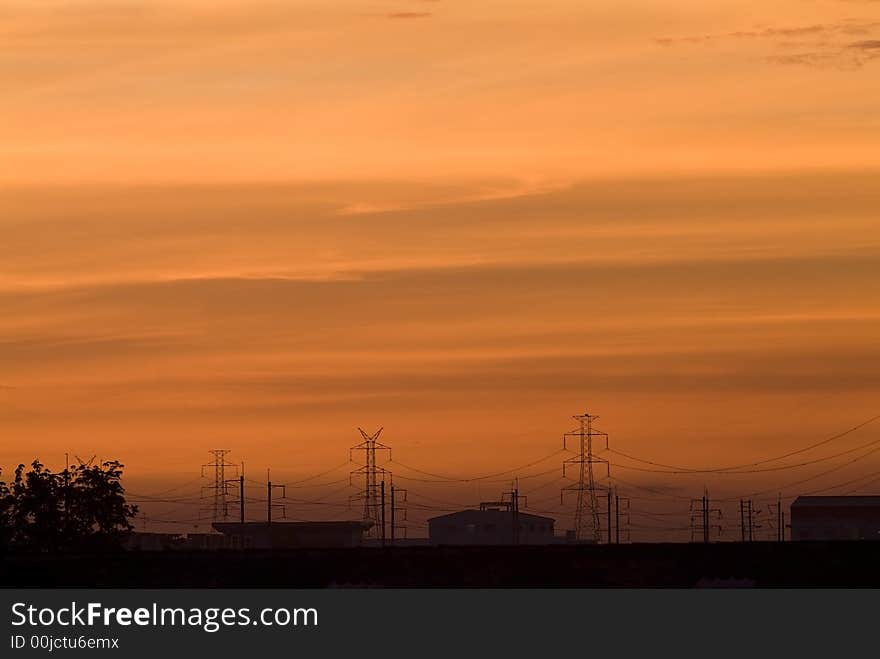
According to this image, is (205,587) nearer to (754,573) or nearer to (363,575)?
(363,575)

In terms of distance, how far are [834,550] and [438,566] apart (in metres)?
22.0

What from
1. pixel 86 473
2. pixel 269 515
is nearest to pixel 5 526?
pixel 86 473

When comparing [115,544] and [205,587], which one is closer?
[205,587]

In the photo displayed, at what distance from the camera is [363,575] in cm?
10412

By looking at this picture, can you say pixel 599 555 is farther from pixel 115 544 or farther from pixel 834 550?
pixel 115 544

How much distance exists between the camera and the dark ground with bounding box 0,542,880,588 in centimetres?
10250

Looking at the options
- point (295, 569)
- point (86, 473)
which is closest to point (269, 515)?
point (86, 473)

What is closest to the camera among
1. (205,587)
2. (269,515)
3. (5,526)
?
(205,587)

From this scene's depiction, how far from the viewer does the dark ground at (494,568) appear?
102m

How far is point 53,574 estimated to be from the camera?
339 feet

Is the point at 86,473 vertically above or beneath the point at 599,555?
above

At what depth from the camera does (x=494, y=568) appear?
104 metres

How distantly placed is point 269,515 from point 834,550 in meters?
94.4

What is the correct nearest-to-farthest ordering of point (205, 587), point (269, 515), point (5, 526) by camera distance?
point (205, 587), point (5, 526), point (269, 515)
